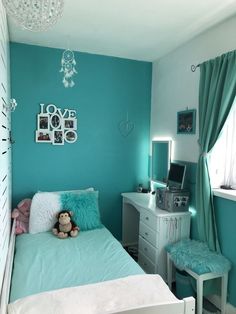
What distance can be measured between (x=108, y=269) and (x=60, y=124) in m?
1.82

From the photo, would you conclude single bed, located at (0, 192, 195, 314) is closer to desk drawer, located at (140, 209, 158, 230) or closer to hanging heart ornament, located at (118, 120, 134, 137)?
desk drawer, located at (140, 209, 158, 230)

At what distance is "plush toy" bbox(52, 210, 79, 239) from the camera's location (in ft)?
8.41

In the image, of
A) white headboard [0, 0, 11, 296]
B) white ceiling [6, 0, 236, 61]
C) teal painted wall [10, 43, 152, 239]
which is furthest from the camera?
teal painted wall [10, 43, 152, 239]

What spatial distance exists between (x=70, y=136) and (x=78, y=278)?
1781 millimetres

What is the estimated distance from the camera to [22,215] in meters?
2.79

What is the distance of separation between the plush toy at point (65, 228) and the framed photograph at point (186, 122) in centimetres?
154

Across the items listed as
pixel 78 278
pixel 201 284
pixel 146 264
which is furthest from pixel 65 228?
pixel 201 284

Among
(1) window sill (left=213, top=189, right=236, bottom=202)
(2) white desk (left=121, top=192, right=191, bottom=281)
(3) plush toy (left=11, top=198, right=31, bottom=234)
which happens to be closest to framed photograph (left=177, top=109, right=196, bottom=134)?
(1) window sill (left=213, top=189, right=236, bottom=202)

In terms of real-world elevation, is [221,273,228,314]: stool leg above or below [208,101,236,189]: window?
below

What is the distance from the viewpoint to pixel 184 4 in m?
2.00

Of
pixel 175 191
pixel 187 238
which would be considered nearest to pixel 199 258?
pixel 187 238

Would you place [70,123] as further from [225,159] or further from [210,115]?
[225,159]

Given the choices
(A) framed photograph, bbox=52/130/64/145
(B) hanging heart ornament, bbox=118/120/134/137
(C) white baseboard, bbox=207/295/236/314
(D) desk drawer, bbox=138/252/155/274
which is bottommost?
(C) white baseboard, bbox=207/295/236/314

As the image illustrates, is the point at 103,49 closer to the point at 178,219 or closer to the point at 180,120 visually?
the point at 180,120
